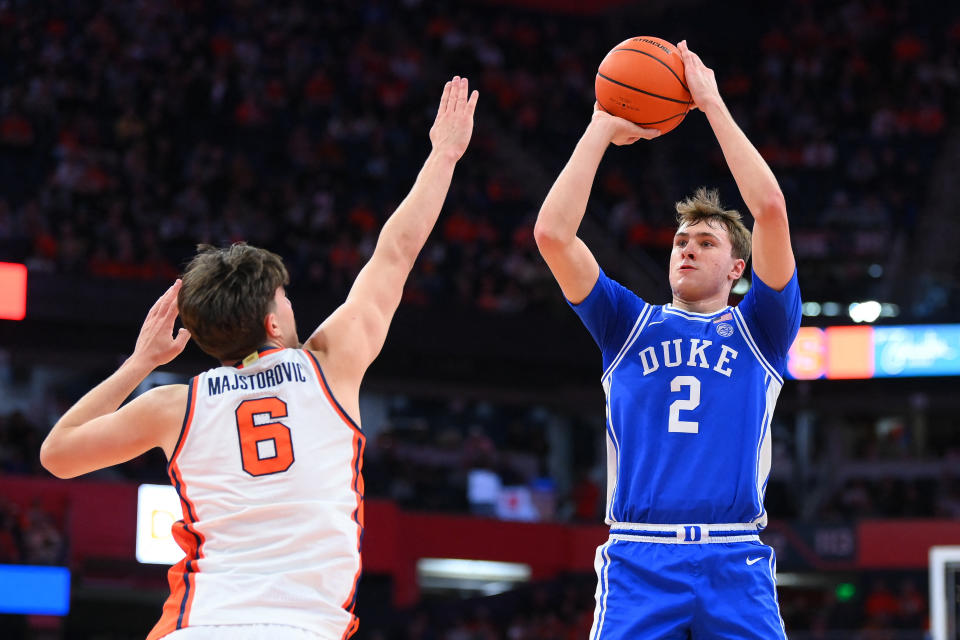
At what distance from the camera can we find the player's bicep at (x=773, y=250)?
15.3ft

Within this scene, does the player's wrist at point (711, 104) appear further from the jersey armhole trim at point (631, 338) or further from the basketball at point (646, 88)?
the jersey armhole trim at point (631, 338)

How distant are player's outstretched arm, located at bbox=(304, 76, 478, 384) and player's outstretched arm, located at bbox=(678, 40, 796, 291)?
0.99 m

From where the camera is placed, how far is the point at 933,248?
73.2 feet

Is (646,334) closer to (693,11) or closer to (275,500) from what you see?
(275,500)

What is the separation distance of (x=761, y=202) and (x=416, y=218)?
1.33 meters

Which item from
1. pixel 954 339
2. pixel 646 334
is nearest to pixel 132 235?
pixel 954 339

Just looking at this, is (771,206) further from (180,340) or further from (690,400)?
(180,340)

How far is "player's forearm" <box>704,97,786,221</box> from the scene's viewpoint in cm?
465

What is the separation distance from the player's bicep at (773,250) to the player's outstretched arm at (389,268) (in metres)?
1.17

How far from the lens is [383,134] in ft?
80.5

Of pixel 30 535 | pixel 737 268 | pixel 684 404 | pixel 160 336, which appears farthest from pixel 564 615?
pixel 160 336

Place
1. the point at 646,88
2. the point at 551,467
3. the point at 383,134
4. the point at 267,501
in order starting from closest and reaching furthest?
the point at 267,501
the point at 646,88
the point at 383,134
the point at 551,467

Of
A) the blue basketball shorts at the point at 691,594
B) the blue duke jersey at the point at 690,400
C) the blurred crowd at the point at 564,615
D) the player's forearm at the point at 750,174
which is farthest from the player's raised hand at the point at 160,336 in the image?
the blurred crowd at the point at 564,615

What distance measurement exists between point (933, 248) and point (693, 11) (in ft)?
36.8
